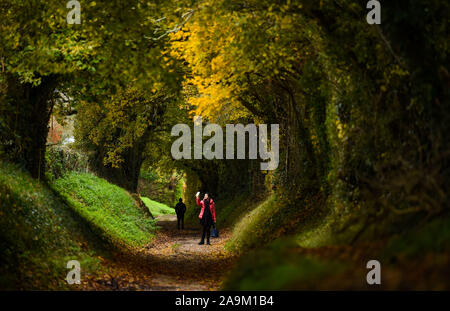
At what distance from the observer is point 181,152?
41.5m

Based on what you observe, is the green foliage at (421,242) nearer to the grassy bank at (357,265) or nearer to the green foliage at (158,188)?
the grassy bank at (357,265)

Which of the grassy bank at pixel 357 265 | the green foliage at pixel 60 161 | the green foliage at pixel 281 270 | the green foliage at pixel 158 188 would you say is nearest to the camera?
the grassy bank at pixel 357 265

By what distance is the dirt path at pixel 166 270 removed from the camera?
11.0 meters

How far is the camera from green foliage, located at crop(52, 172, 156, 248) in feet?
56.8

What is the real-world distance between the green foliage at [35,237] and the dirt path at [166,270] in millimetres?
695

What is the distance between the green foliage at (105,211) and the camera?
17312 mm

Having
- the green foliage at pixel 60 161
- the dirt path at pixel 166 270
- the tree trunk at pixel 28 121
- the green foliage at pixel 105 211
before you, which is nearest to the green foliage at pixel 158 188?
the green foliage at pixel 105 211

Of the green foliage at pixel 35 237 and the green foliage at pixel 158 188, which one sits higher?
the green foliage at pixel 158 188

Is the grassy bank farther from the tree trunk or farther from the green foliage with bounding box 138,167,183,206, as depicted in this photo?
the green foliage with bounding box 138,167,183,206

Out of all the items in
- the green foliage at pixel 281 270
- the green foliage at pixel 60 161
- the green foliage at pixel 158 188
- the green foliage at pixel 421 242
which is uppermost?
the green foliage at pixel 158 188

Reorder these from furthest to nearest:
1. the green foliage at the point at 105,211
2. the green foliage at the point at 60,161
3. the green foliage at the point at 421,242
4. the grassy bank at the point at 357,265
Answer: the green foliage at the point at 60,161, the green foliage at the point at 105,211, the green foliage at the point at 421,242, the grassy bank at the point at 357,265

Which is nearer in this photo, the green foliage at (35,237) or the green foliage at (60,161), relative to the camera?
the green foliage at (35,237)

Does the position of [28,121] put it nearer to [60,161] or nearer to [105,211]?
[60,161]

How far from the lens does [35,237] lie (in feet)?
34.7
